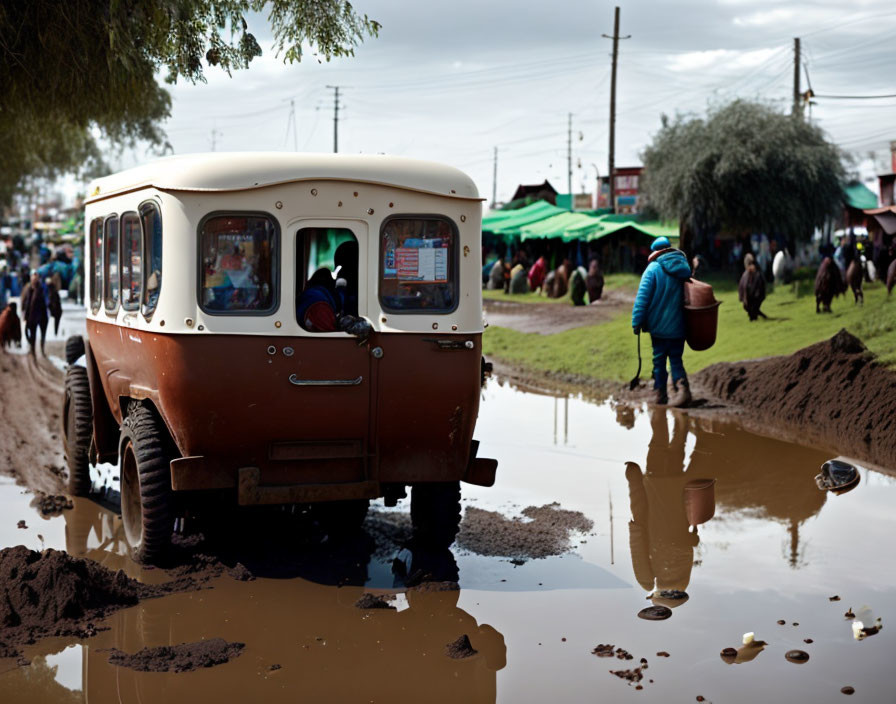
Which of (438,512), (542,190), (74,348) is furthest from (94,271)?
(542,190)

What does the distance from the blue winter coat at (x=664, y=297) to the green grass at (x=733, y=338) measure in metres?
2.57

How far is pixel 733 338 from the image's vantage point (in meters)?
19.4

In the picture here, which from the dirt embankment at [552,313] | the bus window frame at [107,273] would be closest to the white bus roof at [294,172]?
the bus window frame at [107,273]

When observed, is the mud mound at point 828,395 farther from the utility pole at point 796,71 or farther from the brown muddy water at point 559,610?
the utility pole at point 796,71

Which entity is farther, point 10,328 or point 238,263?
point 10,328

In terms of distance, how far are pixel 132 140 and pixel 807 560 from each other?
33.0 m

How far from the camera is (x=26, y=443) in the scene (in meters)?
12.8

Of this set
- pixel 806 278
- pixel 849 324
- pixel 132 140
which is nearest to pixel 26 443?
pixel 849 324

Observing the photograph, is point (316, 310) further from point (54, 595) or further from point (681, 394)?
point (681, 394)


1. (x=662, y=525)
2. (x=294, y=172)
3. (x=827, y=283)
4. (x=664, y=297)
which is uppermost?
(x=294, y=172)

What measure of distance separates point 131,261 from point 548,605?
146 inches

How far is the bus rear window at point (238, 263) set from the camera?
7109 mm

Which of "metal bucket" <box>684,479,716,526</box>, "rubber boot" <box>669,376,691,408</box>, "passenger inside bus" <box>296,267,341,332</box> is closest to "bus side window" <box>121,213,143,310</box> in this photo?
"passenger inside bus" <box>296,267,341,332</box>

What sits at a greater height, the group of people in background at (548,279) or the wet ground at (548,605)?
the group of people in background at (548,279)
